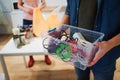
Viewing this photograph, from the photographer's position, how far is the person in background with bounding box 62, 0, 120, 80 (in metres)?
0.87

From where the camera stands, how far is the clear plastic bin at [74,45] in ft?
2.95

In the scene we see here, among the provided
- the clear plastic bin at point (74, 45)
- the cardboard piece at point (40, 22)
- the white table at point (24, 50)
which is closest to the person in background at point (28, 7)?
the cardboard piece at point (40, 22)

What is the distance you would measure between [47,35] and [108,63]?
40cm

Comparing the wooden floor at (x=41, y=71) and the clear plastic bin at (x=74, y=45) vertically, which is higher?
the clear plastic bin at (x=74, y=45)

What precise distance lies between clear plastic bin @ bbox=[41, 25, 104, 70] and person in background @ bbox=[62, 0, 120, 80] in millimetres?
32

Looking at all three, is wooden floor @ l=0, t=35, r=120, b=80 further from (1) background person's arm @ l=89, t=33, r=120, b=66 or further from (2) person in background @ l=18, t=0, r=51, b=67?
(1) background person's arm @ l=89, t=33, r=120, b=66

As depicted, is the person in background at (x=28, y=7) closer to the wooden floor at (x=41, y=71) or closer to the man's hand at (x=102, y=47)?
the wooden floor at (x=41, y=71)

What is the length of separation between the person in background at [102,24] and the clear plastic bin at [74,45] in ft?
0.10

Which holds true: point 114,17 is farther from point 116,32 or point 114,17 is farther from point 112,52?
point 112,52

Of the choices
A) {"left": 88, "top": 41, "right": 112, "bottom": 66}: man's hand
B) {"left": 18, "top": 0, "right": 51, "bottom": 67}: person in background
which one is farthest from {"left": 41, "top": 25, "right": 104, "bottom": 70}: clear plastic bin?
{"left": 18, "top": 0, "right": 51, "bottom": 67}: person in background

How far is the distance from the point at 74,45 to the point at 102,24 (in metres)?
0.19

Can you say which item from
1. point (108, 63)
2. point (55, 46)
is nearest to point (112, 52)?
point (108, 63)

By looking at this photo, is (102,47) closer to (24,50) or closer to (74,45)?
(74,45)

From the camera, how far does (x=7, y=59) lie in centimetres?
244
